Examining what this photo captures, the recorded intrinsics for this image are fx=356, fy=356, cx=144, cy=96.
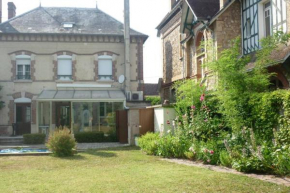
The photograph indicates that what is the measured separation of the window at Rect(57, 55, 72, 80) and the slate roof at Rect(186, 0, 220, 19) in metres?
9.08

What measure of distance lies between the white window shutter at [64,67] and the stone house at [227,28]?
6449 millimetres

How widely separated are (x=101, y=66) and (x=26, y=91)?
4798 mm

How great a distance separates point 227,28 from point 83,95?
9395 mm

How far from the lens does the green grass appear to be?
6371 mm

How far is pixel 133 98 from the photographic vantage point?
2230 centimetres

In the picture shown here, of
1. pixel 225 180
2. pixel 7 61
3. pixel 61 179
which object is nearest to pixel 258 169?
pixel 225 180

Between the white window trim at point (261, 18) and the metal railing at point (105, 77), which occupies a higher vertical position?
the white window trim at point (261, 18)

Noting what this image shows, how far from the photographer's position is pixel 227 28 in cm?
1476

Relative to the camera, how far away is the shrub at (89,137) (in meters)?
18.2

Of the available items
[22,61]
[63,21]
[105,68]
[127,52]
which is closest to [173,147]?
[127,52]

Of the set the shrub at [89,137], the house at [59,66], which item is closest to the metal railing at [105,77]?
the house at [59,66]

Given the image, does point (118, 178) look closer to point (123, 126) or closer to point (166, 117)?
point (166, 117)

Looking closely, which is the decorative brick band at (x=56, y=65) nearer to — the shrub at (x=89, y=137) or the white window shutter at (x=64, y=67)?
the white window shutter at (x=64, y=67)

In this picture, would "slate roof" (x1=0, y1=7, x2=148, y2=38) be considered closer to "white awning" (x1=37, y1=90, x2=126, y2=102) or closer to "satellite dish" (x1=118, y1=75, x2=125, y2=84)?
"satellite dish" (x1=118, y1=75, x2=125, y2=84)
